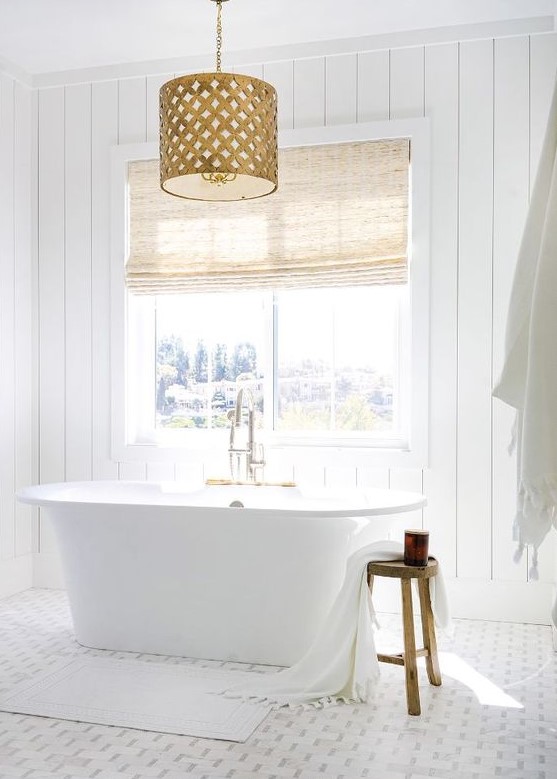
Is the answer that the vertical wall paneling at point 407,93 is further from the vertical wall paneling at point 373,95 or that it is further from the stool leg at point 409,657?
the stool leg at point 409,657

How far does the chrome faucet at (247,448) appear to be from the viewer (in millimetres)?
4328

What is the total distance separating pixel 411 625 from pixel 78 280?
108 inches

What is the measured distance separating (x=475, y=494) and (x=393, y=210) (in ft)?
4.72

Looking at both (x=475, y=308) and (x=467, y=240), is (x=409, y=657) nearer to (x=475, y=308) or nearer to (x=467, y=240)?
(x=475, y=308)

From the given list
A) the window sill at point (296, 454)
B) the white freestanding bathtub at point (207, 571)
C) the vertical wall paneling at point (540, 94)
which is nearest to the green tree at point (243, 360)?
the window sill at point (296, 454)

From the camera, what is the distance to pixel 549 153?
7.29 feet

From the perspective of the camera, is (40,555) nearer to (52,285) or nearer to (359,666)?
(52,285)

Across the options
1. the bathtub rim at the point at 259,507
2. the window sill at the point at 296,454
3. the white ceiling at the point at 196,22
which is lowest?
the bathtub rim at the point at 259,507

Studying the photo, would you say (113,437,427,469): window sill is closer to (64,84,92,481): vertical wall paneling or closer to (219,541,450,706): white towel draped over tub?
(64,84,92,481): vertical wall paneling

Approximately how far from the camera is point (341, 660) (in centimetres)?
310

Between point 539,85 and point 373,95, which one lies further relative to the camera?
point 373,95

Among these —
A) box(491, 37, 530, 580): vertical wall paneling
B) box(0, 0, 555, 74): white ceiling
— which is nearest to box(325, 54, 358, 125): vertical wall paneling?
box(0, 0, 555, 74): white ceiling

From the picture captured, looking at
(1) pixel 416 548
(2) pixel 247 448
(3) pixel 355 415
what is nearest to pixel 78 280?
(2) pixel 247 448

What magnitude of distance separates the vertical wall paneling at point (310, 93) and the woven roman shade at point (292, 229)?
0.15m
